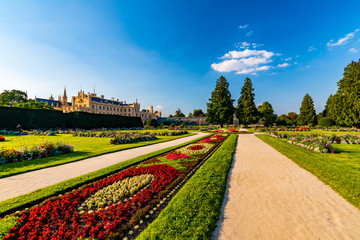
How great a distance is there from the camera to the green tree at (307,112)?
4597 cm

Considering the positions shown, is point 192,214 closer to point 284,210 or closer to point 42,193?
point 284,210

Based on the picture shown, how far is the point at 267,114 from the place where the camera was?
50.7 m

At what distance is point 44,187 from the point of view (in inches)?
159

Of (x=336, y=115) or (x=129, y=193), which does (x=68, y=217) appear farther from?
(x=336, y=115)

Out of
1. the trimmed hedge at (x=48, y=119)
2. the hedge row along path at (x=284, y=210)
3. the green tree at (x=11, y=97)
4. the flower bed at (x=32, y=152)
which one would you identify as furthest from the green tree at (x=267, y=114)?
the green tree at (x=11, y=97)

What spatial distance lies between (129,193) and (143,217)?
3.49 ft

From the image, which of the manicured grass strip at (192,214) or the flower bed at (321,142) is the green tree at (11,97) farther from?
the flower bed at (321,142)

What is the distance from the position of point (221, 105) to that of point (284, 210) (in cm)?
3412

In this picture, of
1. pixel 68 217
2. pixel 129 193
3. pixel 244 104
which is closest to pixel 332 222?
pixel 129 193

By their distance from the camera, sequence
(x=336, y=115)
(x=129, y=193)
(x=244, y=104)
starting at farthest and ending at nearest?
(x=244, y=104), (x=336, y=115), (x=129, y=193)

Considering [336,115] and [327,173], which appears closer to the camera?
[327,173]

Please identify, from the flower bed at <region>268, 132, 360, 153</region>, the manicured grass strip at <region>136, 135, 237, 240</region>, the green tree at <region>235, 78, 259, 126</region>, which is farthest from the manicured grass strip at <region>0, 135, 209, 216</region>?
the green tree at <region>235, 78, 259, 126</region>

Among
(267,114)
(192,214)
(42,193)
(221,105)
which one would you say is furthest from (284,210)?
(267,114)

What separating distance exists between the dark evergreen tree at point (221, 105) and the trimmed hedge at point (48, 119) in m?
22.9
